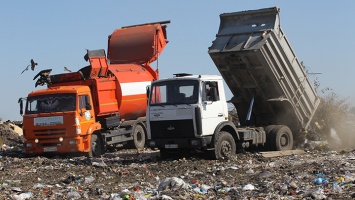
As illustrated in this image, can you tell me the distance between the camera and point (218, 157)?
13562 mm

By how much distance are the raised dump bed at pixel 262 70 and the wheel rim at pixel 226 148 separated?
2.08 meters

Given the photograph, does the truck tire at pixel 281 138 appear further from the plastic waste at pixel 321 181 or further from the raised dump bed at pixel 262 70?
the plastic waste at pixel 321 181

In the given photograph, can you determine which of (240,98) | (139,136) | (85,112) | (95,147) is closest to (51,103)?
(85,112)

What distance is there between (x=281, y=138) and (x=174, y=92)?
3815 mm

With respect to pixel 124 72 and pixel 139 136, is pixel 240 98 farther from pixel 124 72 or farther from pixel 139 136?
pixel 139 136

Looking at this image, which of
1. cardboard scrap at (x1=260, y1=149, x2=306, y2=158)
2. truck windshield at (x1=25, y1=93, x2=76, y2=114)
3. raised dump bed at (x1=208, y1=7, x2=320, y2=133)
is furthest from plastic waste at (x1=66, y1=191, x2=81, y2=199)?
truck windshield at (x1=25, y1=93, x2=76, y2=114)

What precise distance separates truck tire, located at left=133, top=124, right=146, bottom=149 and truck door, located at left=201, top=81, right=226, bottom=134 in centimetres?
542

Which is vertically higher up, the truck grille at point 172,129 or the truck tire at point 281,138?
the truck grille at point 172,129

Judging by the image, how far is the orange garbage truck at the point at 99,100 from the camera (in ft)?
52.3

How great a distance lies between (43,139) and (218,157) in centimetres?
556

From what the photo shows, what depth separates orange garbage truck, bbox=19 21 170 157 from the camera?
15.9m

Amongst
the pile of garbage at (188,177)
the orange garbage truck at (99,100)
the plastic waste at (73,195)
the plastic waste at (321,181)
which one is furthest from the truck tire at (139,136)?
the plastic waste at (321,181)

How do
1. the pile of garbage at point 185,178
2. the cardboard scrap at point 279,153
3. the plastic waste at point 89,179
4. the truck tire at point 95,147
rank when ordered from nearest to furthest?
the pile of garbage at point 185,178 → the plastic waste at point 89,179 → the cardboard scrap at point 279,153 → the truck tire at point 95,147

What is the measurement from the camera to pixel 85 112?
53.0 feet
